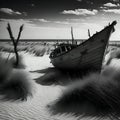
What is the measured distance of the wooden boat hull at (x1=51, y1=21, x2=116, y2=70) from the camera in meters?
7.59

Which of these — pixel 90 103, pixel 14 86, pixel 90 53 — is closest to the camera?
pixel 90 103

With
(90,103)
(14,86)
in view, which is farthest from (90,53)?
(14,86)

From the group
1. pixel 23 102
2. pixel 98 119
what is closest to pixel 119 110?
pixel 98 119

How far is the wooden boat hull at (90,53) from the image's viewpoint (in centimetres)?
759

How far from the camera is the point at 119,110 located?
14.3 feet

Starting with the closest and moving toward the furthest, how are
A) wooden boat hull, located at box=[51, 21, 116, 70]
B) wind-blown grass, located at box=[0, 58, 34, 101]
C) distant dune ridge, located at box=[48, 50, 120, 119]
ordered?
distant dune ridge, located at box=[48, 50, 120, 119], wind-blown grass, located at box=[0, 58, 34, 101], wooden boat hull, located at box=[51, 21, 116, 70]

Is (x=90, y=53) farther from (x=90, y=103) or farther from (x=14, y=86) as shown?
(x=14, y=86)

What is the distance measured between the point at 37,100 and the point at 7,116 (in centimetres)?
153

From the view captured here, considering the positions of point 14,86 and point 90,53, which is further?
point 90,53

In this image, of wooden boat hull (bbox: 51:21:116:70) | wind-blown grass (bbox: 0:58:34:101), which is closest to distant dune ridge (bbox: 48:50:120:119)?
wind-blown grass (bbox: 0:58:34:101)

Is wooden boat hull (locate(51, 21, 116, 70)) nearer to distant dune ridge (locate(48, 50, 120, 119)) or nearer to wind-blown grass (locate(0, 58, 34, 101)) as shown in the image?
distant dune ridge (locate(48, 50, 120, 119))

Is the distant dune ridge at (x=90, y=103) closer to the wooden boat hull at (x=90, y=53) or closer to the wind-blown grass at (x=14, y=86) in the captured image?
the wind-blown grass at (x=14, y=86)

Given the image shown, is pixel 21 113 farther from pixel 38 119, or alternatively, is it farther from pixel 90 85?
pixel 90 85

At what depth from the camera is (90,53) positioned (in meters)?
8.31
